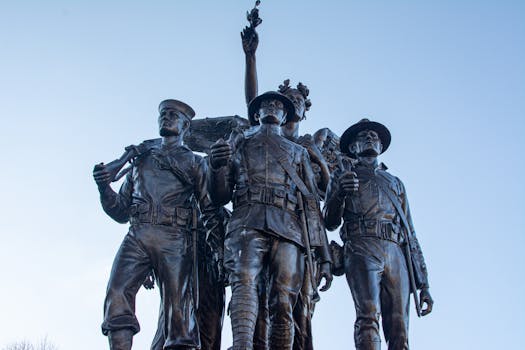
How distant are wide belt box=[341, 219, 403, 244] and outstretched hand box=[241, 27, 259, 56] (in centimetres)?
398

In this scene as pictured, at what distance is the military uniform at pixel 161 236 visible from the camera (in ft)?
38.2

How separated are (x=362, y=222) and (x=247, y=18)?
4.43 m

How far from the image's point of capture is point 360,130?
14078 mm

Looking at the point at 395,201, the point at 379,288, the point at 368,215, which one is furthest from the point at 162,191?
the point at 395,201

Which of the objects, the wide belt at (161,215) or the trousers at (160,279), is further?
the wide belt at (161,215)

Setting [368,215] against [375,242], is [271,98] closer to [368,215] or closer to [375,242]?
[368,215]

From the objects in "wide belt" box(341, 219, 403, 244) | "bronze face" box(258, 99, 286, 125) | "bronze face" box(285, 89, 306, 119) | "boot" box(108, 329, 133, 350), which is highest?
"bronze face" box(285, 89, 306, 119)

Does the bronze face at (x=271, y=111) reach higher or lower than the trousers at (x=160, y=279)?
higher

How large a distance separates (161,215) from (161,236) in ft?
1.17

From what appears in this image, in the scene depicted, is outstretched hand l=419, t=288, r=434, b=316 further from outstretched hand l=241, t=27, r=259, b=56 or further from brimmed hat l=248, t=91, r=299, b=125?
outstretched hand l=241, t=27, r=259, b=56

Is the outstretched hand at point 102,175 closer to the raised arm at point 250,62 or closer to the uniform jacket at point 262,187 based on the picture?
the uniform jacket at point 262,187

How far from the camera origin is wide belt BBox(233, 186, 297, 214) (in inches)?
471

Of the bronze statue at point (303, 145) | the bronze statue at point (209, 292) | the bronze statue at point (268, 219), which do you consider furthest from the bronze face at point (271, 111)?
the bronze statue at point (209, 292)

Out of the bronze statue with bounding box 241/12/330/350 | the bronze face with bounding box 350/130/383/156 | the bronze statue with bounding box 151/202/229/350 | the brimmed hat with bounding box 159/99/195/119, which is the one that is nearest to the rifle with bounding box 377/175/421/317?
the bronze face with bounding box 350/130/383/156
